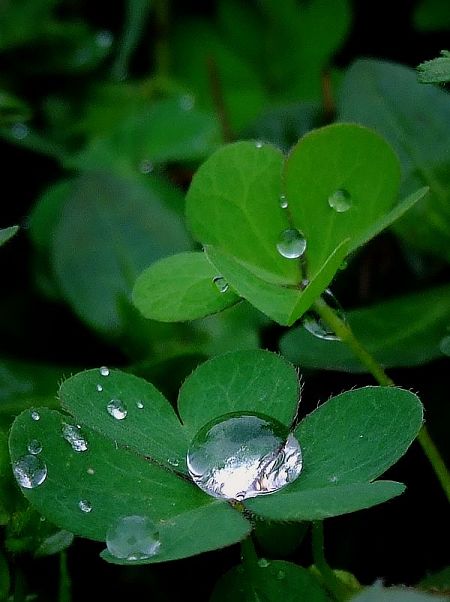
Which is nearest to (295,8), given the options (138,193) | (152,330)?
(138,193)

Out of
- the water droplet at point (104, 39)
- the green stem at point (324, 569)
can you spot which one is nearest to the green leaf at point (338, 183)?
the green stem at point (324, 569)

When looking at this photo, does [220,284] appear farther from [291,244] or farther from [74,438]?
[74,438]

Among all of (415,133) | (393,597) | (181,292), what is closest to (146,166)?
(415,133)

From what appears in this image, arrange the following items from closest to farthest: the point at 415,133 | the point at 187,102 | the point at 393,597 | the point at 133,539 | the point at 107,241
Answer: the point at 393,597 → the point at 133,539 → the point at 415,133 → the point at 107,241 → the point at 187,102

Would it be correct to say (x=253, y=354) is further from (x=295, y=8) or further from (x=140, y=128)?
(x=295, y=8)

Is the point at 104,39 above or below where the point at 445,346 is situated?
below

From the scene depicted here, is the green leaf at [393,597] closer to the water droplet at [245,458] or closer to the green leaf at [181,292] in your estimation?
the water droplet at [245,458]
